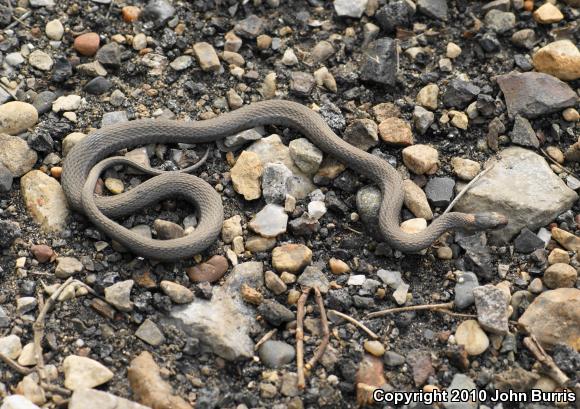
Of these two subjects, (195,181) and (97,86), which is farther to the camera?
(97,86)

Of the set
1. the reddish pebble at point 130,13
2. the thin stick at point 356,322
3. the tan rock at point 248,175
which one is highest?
the reddish pebble at point 130,13

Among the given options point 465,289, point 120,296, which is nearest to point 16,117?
point 120,296

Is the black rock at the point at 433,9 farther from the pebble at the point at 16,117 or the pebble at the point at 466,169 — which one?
the pebble at the point at 16,117

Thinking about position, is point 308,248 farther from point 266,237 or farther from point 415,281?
point 415,281

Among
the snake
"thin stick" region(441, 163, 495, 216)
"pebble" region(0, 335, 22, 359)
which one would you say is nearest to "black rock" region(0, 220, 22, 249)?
the snake

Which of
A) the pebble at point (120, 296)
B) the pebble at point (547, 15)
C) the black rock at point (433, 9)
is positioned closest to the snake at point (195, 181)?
the pebble at point (120, 296)

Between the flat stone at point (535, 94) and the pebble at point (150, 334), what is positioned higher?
the flat stone at point (535, 94)

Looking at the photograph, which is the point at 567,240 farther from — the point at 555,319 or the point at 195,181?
the point at 195,181

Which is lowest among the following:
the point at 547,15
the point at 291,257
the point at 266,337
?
the point at 266,337
